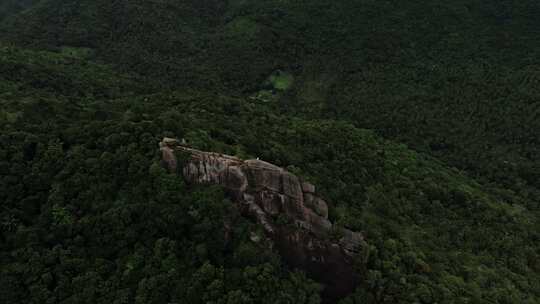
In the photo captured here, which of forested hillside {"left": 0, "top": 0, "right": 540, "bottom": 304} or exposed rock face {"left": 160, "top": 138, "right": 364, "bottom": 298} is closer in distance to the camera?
forested hillside {"left": 0, "top": 0, "right": 540, "bottom": 304}

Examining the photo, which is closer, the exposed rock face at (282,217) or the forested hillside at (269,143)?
the forested hillside at (269,143)

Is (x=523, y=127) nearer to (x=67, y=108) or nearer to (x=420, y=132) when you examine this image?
(x=420, y=132)

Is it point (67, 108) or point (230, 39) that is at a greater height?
point (67, 108)

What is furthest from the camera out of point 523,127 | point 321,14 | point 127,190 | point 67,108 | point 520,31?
point 321,14

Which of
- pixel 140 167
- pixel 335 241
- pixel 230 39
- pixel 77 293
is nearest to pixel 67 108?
pixel 140 167
